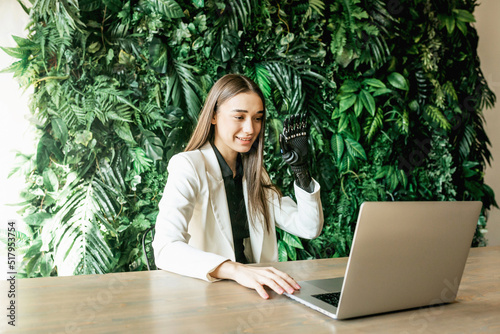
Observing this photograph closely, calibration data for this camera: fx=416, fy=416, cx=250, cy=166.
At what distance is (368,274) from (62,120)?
197 centimetres

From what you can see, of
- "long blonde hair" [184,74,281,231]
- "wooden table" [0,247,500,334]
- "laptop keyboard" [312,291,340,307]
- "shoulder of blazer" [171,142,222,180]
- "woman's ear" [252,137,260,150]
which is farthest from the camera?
"woman's ear" [252,137,260,150]

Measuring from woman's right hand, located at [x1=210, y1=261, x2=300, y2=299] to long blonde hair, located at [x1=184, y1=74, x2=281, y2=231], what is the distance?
67cm

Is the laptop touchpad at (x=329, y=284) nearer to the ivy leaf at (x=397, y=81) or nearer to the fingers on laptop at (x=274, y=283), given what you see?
the fingers on laptop at (x=274, y=283)

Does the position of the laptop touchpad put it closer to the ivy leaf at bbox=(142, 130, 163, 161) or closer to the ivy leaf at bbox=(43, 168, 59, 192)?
the ivy leaf at bbox=(142, 130, 163, 161)

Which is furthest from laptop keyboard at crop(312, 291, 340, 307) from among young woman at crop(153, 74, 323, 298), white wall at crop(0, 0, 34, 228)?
white wall at crop(0, 0, 34, 228)

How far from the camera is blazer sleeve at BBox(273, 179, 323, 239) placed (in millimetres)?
1746

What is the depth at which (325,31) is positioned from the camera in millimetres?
2900

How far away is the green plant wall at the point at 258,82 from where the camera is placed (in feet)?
7.54

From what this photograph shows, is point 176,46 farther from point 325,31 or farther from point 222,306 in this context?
point 222,306

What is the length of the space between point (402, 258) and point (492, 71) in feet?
10.8

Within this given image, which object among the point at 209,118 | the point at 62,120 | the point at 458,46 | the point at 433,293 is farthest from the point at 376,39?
the point at 433,293

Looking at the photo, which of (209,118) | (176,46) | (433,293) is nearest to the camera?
(433,293)

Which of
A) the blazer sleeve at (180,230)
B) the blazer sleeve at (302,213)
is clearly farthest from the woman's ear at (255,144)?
the blazer sleeve at (180,230)

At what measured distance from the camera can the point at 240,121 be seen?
1775 millimetres
